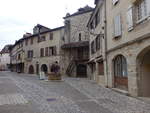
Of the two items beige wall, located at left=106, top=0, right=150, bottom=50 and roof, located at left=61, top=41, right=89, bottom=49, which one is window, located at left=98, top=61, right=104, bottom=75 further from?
roof, located at left=61, top=41, right=89, bottom=49

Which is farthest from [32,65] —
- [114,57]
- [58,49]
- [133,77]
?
[133,77]

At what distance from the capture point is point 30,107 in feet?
20.4

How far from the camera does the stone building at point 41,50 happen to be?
26.1 metres

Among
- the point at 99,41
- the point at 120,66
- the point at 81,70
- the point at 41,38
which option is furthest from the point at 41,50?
the point at 120,66

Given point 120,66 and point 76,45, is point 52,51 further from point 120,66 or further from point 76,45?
point 120,66

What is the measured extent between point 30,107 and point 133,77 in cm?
532

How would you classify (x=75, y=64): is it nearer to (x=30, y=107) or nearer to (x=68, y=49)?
(x=68, y=49)

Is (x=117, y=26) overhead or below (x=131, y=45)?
overhead

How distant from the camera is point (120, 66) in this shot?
33.8 ft

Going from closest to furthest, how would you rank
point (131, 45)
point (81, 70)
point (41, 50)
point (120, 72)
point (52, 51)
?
point (131, 45)
point (120, 72)
point (81, 70)
point (52, 51)
point (41, 50)

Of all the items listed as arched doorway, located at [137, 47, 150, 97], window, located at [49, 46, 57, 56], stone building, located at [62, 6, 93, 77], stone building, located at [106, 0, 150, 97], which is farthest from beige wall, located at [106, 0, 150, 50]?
window, located at [49, 46, 57, 56]

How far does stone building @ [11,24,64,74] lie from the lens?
26078 mm

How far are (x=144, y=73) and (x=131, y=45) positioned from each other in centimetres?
159

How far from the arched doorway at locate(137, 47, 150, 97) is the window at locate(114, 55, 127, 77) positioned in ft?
5.21
